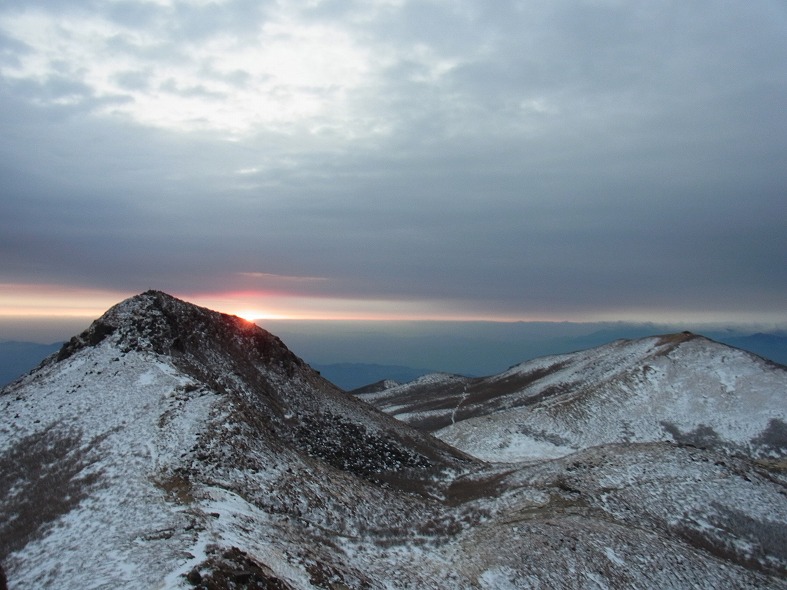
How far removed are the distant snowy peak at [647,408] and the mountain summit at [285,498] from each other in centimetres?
2175

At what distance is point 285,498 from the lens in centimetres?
2233

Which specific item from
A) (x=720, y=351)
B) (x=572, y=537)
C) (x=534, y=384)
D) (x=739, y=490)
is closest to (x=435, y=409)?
(x=534, y=384)

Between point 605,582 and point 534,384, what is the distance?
6440 centimetres

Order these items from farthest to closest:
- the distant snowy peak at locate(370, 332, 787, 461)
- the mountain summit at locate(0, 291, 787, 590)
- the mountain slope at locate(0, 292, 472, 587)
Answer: the distant snowy peak at locate(370, 332, 787, 461) < the mountain slope at locate(0, 292, 472, 587) < the mountain summit at locate(0, 291, 787, 590)

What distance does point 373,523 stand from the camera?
24141mm

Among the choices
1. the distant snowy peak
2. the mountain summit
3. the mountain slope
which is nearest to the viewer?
the mountain summit

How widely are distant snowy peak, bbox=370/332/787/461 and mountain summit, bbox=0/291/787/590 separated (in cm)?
2175

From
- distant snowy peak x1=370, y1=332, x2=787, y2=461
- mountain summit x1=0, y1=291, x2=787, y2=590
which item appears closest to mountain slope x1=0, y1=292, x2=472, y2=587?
mountain summit x1=0, y1=291, x2=787, y2=590

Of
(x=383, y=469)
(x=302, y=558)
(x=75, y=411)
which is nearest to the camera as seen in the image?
(x=302, y=558)

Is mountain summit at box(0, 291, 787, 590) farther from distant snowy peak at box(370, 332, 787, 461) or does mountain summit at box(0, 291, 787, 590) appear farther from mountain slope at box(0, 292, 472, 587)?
distant snowy peak at box(370, 332, 787, 461)

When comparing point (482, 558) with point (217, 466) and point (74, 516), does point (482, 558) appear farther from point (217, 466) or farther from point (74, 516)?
point (74, 516)

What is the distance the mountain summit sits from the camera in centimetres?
1612

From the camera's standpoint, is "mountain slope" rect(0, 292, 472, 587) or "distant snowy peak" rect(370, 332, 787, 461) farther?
"distant snowy peak" rect(370, 332, 787, 461)

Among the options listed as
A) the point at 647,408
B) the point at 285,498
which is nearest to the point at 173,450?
the point at 285,498
